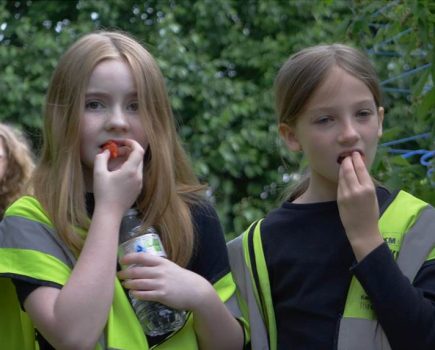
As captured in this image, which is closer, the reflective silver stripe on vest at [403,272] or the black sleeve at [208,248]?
the reflective silver stripe on vest at [403,272]

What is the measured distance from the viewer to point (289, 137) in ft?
8.12

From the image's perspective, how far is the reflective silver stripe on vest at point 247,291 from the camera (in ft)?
7.62

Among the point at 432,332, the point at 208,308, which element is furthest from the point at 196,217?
the point at 432,332

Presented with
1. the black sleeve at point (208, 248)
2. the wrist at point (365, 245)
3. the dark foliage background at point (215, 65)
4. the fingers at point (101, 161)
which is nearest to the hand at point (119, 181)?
the fingers at point (101, 161)

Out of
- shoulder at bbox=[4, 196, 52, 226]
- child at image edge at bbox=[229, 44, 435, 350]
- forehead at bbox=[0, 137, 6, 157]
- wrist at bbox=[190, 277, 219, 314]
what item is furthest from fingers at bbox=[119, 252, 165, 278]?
forehead at bbox=[0, 137, 6, 157]

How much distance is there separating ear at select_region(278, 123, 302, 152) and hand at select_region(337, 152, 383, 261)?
0.87 ft

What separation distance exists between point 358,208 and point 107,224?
60 cm

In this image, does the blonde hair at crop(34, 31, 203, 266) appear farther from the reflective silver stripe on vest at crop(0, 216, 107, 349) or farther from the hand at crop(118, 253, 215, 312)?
the hand at crop(118, 253, 215, 312)

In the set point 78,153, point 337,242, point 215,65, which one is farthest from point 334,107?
A: point 215,65

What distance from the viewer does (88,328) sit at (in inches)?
81.2

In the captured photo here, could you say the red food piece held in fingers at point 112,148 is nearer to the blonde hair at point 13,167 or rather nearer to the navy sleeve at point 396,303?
the navy sleeve at point 396,303

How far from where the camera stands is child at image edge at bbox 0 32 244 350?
2.11 meters

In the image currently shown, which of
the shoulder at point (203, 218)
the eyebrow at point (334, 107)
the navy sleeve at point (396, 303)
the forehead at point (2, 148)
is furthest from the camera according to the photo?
the forehead at point (2, 148)

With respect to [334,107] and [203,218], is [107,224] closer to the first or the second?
[203,218]
